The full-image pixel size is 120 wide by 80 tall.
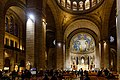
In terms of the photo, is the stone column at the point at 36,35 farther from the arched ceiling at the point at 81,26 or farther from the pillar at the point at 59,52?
the arched ceiling at the point at 81,26

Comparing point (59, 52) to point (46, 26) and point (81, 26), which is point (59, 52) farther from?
point (81, 26)

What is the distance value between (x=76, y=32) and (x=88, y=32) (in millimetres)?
2549

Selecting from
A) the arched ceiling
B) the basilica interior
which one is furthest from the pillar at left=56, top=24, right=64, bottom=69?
the arched ceiling

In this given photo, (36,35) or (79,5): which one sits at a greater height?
(79,5)

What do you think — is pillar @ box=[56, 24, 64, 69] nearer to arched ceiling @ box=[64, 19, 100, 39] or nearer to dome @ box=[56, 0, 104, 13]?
dome @ box=[56, 0, 104, 13]

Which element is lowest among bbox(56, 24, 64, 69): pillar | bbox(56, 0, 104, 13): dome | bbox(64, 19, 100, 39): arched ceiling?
bbox(56, 24, 64, 69): pillar

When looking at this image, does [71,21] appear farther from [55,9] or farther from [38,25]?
[38,25]

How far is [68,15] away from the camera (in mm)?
36906

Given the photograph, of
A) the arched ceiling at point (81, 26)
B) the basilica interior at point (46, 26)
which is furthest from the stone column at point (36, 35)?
the arched ceiling at point (81, 26)

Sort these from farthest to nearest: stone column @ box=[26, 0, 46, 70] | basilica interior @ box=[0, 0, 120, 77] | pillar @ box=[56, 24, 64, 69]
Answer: pillar @ box=[56, 24, 64, 69] < basilica interior @ box=[0, 0, 120, 77] < stone column @ box=[26, 0, 46, 70]

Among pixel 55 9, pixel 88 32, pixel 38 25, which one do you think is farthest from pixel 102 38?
pixel 38 25

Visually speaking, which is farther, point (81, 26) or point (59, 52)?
point (81, 26)

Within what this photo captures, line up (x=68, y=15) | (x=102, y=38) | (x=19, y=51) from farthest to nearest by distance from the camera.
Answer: (x=68, y=15) → (x=102, y=38) → (x=19, y=51)

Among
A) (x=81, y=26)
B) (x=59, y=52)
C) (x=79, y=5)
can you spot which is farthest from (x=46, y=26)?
(x=81, y=26)
